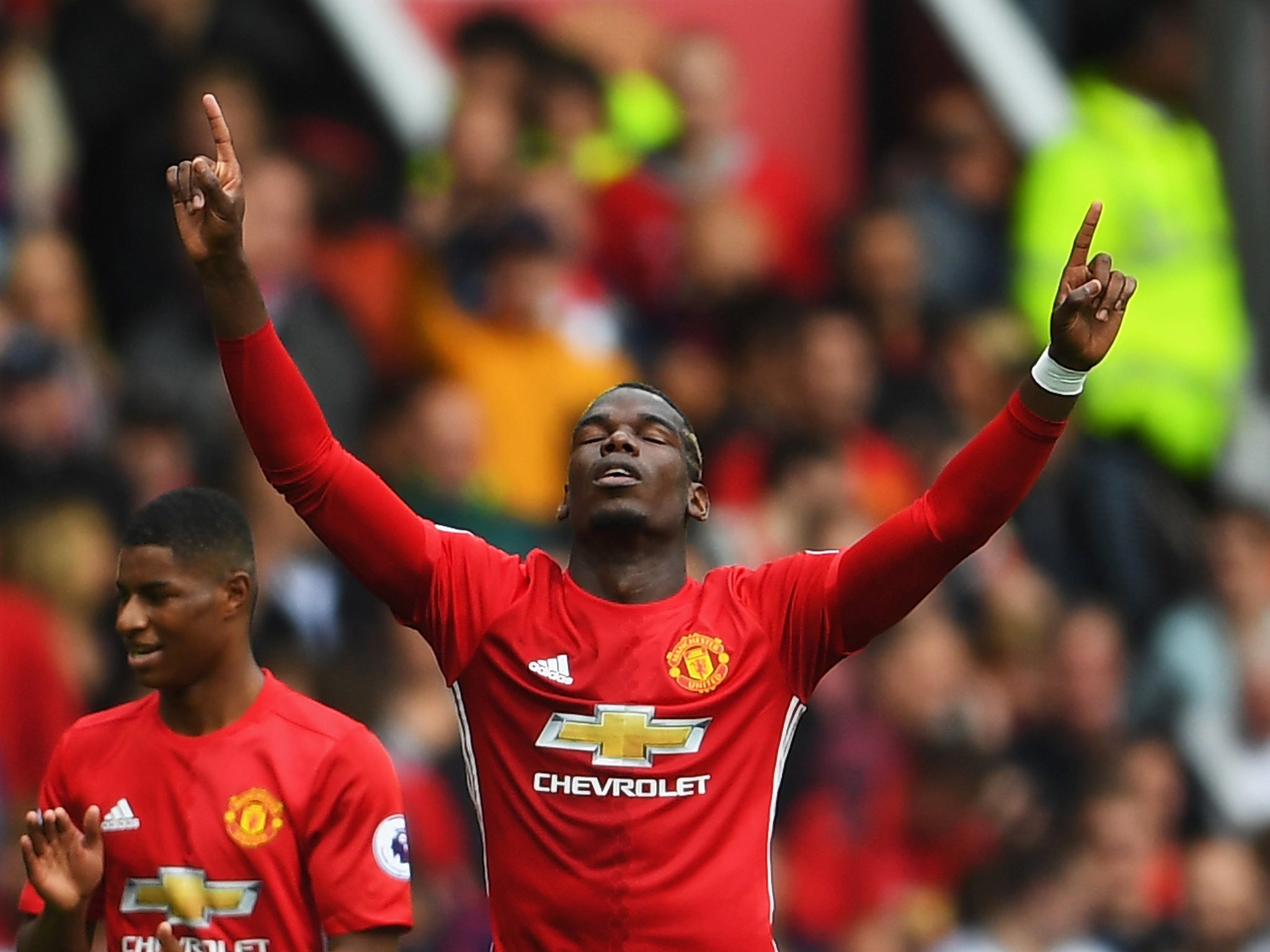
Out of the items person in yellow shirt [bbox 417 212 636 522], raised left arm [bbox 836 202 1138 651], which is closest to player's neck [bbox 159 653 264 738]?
raised left arm [bbox 836 202 1138 651]

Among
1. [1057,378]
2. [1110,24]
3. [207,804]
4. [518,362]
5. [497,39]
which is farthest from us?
[1110,24]

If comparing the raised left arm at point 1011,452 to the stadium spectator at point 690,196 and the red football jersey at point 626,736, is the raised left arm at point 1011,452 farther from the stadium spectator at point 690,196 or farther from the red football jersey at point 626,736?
the stadium spectator at point 690,196

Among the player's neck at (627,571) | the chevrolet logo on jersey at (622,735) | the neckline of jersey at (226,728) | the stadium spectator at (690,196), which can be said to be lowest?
the chevrolet logo on jersey at (622,735)

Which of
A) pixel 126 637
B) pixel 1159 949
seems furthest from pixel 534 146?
pixel 126 637

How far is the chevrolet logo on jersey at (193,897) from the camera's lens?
16.3ft

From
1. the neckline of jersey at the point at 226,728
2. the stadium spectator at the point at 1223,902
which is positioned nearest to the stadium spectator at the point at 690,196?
the stadium spectator at the point at 1223,902

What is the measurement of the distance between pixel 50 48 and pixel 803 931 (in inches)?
161

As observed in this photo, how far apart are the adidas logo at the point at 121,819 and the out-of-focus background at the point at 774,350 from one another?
2750mm

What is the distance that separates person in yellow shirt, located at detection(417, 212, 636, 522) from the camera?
9.51 m

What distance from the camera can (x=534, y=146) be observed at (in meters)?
10.3

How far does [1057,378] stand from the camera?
4.91 meters

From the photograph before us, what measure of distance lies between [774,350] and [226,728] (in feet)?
17.9

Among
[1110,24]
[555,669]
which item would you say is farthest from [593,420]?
[1110,24]

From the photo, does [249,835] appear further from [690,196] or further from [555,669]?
[690,196]
